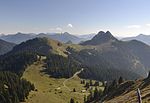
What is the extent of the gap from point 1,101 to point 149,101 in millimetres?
162372

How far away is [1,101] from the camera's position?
198125 mm

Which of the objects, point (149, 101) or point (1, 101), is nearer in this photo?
point (149, 101)

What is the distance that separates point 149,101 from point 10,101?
158m

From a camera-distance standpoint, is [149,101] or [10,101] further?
[10,101]

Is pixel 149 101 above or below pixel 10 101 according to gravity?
above

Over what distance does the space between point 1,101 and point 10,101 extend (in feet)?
23.8

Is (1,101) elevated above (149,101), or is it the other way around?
(149,101)

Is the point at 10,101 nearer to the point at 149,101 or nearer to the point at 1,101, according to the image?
the point at 1,101

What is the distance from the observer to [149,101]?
52.8m

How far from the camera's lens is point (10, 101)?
7721 inches

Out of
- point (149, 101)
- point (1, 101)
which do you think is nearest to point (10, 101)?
point (1, 101)
